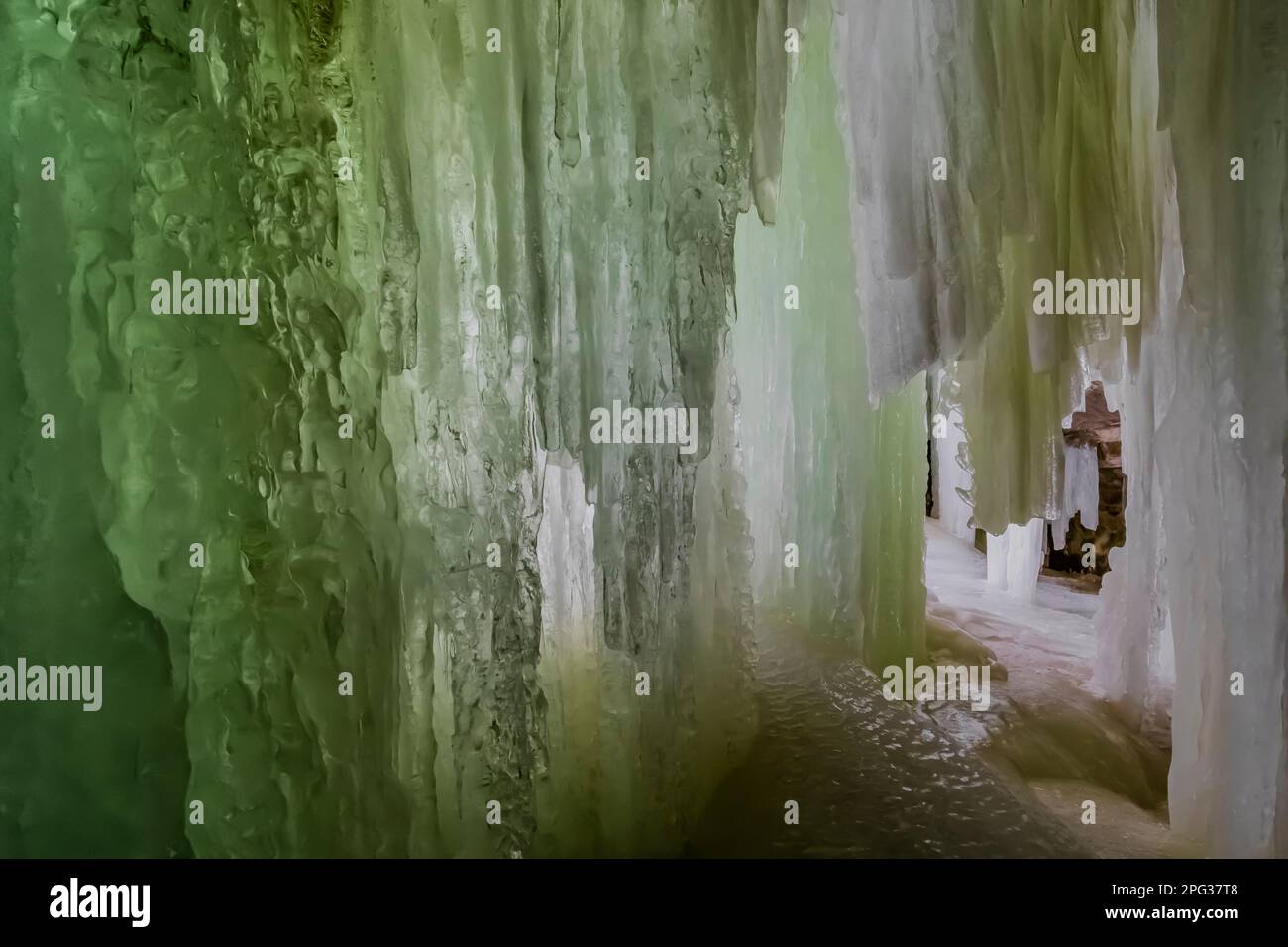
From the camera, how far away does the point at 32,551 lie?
1.99m

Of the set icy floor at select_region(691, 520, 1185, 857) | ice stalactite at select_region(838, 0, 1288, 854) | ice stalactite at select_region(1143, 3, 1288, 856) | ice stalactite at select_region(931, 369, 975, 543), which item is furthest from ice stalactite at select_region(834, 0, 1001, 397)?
ice stalactite at select_region(931, 369, 975, 543)

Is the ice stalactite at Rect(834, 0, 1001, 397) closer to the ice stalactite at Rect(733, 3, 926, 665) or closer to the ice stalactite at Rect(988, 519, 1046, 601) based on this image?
the ice stalactite at Rect(733, 3, 926, 665)

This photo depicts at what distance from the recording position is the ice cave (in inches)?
77.6

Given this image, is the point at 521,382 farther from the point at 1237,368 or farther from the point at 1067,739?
the point at 1067,739

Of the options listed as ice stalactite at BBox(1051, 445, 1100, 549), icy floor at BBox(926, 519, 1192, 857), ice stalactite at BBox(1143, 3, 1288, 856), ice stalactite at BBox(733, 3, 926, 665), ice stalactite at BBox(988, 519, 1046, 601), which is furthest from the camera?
ice stalactite at BBox(1051, 445, 1100, 549)

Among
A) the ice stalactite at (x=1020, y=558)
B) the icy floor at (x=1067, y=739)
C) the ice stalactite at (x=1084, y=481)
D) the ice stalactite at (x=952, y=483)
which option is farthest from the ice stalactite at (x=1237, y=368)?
the ice stalactite at (x=952, y=483)

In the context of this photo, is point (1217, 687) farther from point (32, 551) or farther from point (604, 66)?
point (32, 551)

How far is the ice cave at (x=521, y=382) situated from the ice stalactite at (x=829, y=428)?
1021 mm

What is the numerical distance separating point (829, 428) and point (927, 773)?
241 centimetres

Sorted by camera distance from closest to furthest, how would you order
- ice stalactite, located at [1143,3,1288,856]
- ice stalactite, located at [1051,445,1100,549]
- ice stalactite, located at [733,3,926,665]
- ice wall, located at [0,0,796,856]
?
ice wall, located at [0,0,796,856] → ice stalactite, located at [1143,3,1288,856] → ice stalactite, located at [733,3,926,665] → ice stalactite, located at [1051,445,1100,549]

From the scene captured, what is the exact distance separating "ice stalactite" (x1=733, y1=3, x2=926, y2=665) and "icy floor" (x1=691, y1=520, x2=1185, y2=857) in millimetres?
432

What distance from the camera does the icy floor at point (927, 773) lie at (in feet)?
8.91

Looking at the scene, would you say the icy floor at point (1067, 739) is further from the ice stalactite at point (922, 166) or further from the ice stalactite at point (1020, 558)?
the ice stalactite at point (922, 166)

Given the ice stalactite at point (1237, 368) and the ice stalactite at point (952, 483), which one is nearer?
the ice stalactite at point (1237, 368)
